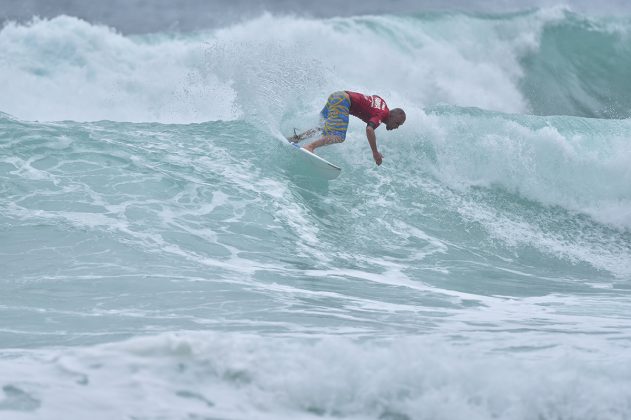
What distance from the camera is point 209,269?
6.21 metres

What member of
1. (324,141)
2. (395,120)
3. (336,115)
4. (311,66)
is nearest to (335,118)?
(336,115)

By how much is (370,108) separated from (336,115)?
50 centimetres

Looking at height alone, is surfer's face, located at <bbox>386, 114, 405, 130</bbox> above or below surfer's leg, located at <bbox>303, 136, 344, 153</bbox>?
above

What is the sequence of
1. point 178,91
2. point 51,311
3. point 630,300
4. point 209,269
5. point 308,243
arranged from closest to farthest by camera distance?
point 51,311
point 209,269
point 630,300
point 308,243
point 178,91

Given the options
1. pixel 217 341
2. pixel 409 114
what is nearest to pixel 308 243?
pixel 217 341

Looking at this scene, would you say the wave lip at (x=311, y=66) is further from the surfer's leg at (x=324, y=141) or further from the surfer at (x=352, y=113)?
the surfer at (x=352, y=113)

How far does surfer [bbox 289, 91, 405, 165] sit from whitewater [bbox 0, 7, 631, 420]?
620 mm

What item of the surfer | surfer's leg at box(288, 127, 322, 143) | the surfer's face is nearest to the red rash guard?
the surfer

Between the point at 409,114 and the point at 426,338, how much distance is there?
7617 mm

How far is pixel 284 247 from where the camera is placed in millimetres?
7184

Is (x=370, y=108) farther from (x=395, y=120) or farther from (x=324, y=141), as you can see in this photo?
(x=324, y=141)

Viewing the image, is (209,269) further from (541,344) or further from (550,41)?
(550,41)

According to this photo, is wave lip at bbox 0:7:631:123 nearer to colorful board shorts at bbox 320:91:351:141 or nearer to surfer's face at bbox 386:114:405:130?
colorful board shorts at bbox 320:91:351:141

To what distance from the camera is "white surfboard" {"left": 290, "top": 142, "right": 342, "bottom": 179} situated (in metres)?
9.46
